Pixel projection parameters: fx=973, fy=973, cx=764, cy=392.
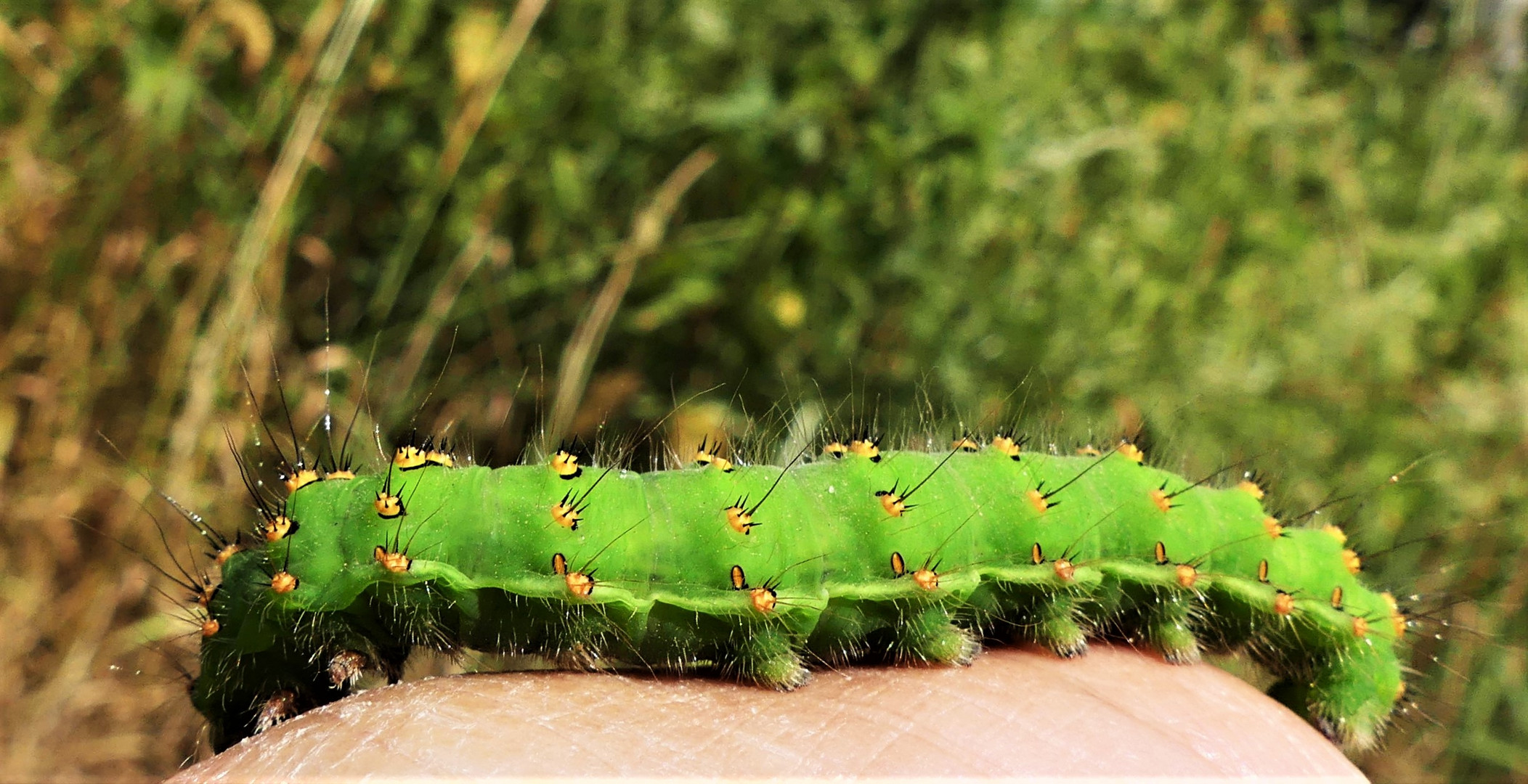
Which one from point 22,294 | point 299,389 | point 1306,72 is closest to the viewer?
point 22,294

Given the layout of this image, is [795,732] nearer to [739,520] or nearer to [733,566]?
[733,566]

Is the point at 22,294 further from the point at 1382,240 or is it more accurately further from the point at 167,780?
the point at 1382,240

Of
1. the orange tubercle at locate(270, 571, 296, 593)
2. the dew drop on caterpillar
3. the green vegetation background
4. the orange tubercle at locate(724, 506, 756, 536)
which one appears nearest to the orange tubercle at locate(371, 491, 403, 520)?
the dew drop on caterpillar

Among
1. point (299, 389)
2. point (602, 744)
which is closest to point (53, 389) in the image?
point (299, 389)

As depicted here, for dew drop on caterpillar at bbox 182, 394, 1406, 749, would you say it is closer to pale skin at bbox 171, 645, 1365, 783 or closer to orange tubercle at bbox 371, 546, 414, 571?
orange tubercle at bbox 371, 546, 414, 571

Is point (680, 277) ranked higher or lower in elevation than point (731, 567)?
higher

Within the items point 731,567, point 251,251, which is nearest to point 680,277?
point 251,251
